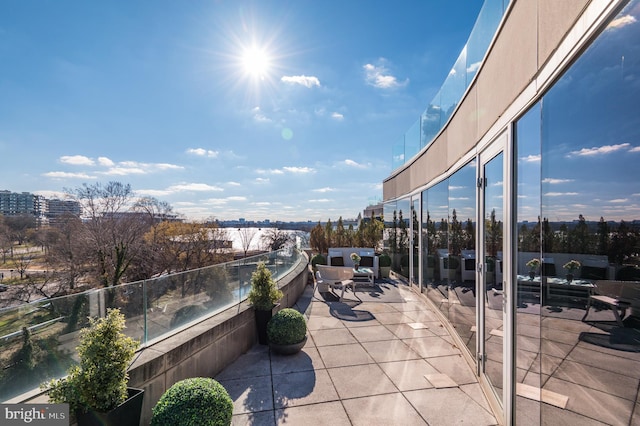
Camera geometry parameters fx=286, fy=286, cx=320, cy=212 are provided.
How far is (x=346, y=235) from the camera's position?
50.2ft

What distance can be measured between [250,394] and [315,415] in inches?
36.2

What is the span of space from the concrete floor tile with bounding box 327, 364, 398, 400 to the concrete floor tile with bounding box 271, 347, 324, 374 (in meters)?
0.32

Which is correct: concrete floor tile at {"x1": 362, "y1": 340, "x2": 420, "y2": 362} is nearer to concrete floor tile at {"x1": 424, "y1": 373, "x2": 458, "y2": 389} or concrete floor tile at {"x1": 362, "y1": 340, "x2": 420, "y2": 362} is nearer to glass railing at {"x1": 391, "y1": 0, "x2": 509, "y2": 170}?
concrete floor tile at {"x1": 424, "y1": 373, "x2": 458, "y2": 389}

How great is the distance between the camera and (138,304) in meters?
3.52

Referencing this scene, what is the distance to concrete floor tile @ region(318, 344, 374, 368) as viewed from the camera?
4391 millimetres

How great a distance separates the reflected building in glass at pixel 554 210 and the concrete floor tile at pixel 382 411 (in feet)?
3.13

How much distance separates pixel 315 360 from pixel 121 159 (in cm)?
3516

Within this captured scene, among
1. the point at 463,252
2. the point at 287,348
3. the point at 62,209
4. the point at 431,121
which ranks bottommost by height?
the point at 287,348

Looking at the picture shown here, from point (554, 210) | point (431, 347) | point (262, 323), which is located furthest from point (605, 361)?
point (262, 323)

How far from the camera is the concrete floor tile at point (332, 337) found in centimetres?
515

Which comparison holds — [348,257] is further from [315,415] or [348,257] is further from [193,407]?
[193,407]

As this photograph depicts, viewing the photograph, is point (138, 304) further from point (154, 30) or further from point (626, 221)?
point (154, 30)

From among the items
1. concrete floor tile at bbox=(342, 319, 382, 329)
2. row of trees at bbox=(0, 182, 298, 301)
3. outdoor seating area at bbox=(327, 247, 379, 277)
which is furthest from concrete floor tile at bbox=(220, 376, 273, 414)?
row of trees at bbox=(0, 182, 298, 301)

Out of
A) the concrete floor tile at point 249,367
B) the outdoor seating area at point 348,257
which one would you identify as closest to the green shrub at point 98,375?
the concrete floor tile at point 249,367
